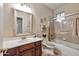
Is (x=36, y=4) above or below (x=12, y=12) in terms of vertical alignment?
above

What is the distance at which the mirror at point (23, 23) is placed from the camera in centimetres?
175

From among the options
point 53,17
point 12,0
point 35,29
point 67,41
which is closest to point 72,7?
point 53,17

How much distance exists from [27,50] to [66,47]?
0.56 metres

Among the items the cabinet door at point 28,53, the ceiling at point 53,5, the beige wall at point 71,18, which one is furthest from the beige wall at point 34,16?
the cabinet door at point 28,53

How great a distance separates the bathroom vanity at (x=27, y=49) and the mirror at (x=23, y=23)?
0.49 feet

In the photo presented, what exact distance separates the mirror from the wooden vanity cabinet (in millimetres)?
198

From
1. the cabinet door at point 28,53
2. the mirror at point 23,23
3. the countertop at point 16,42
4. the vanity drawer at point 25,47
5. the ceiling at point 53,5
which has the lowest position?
the cabinet door at point 28,53

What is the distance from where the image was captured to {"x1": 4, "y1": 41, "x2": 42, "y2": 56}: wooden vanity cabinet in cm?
165

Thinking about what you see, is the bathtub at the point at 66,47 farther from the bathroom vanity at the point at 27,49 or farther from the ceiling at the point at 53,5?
the ceiling at the point at 53,5

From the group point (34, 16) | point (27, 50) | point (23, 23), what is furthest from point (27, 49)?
point (34, 16)

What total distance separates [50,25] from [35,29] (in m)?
0.23

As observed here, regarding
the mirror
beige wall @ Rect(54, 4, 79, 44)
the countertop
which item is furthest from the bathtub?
the mirror

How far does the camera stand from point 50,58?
175 centimetres

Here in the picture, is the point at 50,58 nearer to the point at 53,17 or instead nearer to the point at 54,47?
the point at 54,47
